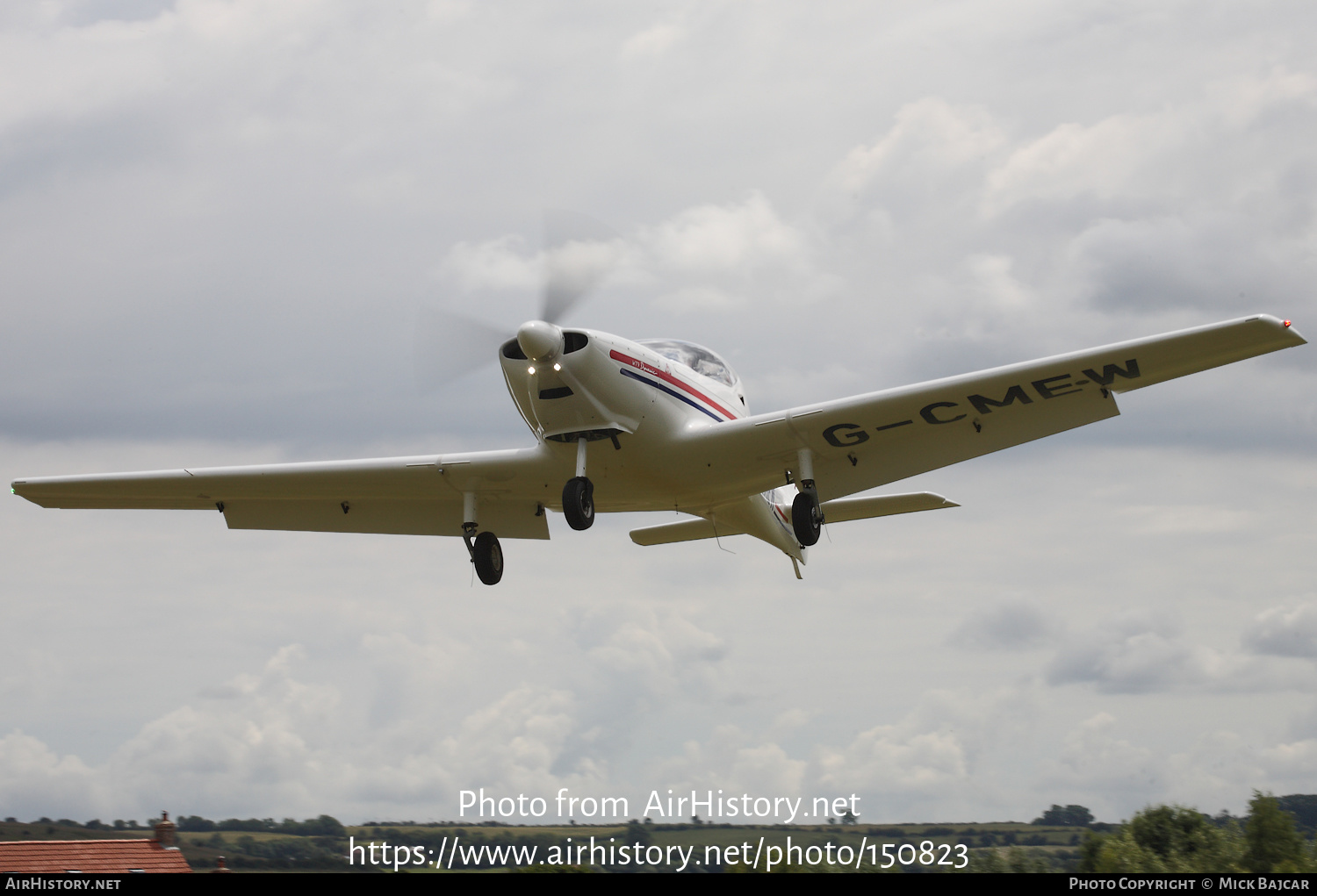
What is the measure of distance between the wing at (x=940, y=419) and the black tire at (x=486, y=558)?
2.58 metres

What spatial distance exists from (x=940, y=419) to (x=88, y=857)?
686 inches

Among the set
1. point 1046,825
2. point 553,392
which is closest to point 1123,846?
point 1046,825

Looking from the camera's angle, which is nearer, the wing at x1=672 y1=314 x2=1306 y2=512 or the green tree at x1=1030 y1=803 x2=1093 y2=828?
the wing at x1=672 y1=314 x2=1306 y2=512

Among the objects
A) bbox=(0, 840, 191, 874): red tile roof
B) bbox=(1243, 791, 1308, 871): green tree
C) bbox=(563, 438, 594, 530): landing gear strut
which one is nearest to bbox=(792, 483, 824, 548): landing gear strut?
bbox=(563, 438, 594, 530): landing gear strut

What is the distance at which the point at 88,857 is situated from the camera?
21.2 m

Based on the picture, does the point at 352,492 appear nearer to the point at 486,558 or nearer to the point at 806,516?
the point at 486,558

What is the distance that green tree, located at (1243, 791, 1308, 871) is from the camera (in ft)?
114

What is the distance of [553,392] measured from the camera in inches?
490

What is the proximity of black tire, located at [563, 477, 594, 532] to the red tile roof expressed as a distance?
1229cm

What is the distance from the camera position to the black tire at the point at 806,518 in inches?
547

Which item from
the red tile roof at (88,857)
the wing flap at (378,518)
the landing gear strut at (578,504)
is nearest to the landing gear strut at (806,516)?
the landing gear strut at (578,504)

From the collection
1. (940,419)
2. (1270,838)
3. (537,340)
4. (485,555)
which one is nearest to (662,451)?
(537,340)

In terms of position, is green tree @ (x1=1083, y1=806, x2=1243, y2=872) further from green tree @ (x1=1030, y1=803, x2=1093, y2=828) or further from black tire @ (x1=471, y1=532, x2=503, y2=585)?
black tire @ (x1=471, y1=532, x2=503, y2=585)

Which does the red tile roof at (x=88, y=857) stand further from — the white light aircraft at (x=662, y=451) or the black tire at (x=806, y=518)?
the black tire at (x=806, y=518)
